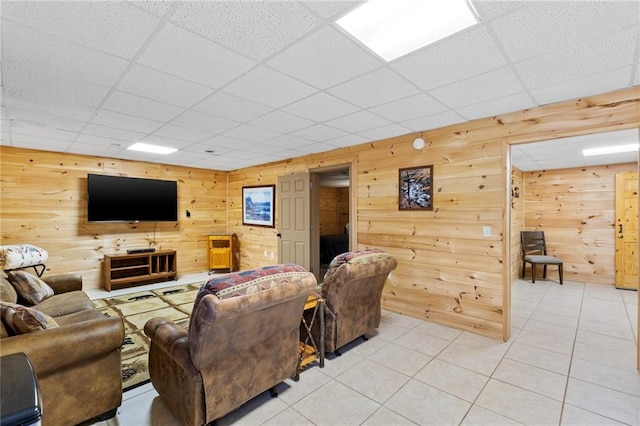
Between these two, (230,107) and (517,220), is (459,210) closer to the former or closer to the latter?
(230,107)

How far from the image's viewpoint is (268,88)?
2.49 meters

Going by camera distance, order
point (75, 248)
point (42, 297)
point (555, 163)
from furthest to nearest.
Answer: point (555, 163), point (75, 248), point (42, 297)

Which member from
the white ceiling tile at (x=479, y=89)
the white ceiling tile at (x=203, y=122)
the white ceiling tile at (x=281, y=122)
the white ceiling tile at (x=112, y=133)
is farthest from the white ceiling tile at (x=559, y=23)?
the white ceiling tile at (x=112, y=133)

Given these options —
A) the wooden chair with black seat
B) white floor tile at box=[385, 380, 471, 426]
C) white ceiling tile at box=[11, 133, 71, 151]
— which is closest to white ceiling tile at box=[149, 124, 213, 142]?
white ceiling tile at box=[11, 133, 71, 151]

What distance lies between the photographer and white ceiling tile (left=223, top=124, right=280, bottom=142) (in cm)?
366

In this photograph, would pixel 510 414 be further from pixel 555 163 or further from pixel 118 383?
pixel 555 163

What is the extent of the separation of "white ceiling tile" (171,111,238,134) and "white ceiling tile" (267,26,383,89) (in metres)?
1.41


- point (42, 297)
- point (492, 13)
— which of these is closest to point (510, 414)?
point (492, 13)

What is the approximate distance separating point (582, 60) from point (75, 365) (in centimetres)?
388

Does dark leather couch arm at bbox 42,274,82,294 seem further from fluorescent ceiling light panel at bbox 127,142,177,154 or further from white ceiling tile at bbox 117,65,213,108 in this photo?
white ceiling tile at bbox 117,65,213,108

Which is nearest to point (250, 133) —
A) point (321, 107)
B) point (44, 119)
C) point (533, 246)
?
point (321, 107)

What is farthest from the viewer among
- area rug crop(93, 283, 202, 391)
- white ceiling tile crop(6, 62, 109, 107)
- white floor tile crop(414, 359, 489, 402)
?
area rug crop(93, 283, 202, 391)

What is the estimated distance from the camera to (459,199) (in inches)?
136

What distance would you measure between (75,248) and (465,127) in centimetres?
644
